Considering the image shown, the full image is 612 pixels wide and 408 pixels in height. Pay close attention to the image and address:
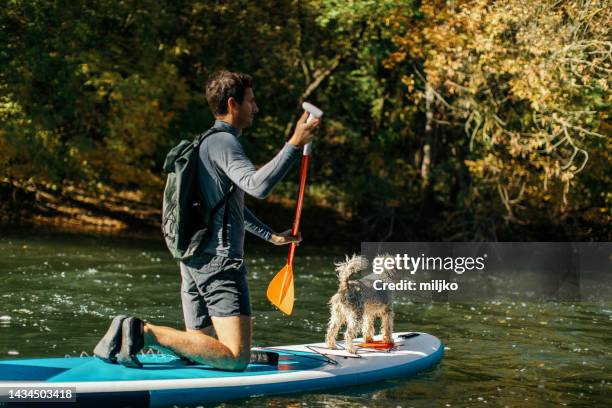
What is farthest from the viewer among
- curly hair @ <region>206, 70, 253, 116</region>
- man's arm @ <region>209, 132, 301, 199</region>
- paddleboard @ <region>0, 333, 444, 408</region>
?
curly hair @ <region>206, 70, 253, 116</region>

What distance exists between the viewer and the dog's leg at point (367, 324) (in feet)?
24.4

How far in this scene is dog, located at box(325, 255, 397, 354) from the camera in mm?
7176

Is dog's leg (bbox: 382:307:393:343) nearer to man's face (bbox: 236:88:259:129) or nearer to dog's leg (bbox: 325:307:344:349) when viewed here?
dog's leg (bbox: 325:307:344:349)

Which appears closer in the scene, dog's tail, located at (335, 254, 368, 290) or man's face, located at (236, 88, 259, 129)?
man's face, located at (236, 88, 259, 129)

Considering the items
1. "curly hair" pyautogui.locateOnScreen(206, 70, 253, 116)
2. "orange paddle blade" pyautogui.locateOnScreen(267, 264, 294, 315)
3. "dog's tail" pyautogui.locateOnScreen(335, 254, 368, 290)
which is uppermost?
"curly hair" pyautogui.locateOnScreen(206, 70, 253, 116)

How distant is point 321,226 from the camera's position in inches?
822

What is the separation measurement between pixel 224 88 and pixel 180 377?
1.76 meters

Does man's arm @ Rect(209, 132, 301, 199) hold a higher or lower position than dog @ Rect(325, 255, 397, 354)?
higher

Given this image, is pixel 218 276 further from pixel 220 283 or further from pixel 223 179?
pixel 223 179

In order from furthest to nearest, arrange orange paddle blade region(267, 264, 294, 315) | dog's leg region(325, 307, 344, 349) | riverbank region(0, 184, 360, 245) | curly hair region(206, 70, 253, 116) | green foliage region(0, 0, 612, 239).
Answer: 1. riverbank region(0, 184, 360, 245)
2. green foliage region(0, 0, 612, 239)
3. dog's leg region(325, 307, 344, 349)
4. orange paddle blade region(267, 264, 294, 315)
5. curly hair region(206, 70, 253, 116)

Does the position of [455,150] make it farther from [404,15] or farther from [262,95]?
[262,95]

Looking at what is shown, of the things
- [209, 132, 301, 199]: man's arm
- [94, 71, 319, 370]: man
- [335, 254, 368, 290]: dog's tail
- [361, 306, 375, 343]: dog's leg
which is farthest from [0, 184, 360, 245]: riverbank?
[209, 132, 301, 199]: man's arm

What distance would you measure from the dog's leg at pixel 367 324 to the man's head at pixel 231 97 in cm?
219

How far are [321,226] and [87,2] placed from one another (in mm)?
6641
